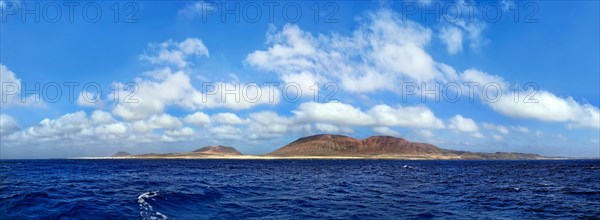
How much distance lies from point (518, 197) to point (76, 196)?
37.1 metres

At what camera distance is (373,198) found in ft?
117

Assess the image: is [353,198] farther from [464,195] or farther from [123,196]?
[123,196]

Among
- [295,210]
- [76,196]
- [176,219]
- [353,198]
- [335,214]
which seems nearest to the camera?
[176,219]

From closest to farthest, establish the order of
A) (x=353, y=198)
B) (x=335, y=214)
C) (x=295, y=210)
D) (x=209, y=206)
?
(x=335, y=214) < (x=295, y=210) < (x=209, y=206) < (x=353, y=198)

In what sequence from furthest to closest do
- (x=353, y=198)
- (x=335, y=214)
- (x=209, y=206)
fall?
(x=353, y=198) < (x=209, y=206) < (x=335, y=214)

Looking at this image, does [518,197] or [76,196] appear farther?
[518,197]

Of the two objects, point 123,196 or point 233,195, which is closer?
point 123,196

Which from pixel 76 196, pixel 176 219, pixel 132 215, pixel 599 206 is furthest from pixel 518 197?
pixel 76 196

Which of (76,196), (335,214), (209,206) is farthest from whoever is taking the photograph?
(76,196)

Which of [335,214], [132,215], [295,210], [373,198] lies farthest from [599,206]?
[132,215]

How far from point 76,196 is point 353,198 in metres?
22.8

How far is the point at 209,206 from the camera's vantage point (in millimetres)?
30266

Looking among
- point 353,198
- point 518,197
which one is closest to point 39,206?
point 353,198

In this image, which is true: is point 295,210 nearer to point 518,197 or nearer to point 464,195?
point 464,195
